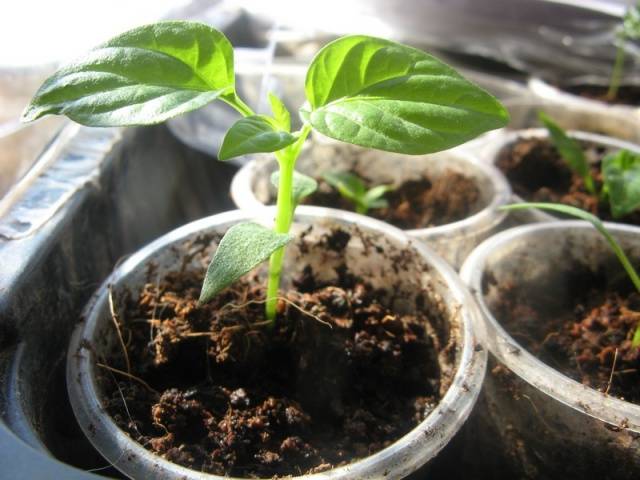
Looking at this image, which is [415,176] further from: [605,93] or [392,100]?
[605,93]

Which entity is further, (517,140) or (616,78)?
(616,78)

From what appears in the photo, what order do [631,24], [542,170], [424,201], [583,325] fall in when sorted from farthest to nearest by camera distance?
1. [631,24]
2. [542,170]
3. [424,201]
4. [583,325]

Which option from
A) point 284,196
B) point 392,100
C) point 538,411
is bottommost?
point 538,411

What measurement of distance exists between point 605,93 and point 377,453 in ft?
4.73

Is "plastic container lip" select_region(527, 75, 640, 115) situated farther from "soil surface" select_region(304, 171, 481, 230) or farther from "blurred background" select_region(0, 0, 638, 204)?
"soil surface" select_region(304, 171, 481, 230)

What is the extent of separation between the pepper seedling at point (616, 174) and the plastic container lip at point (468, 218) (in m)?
0.13

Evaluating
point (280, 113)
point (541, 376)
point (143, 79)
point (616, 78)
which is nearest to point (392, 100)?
point (280, 113)

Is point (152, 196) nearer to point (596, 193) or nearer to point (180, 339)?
point (180, 339)

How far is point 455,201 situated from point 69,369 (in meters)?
0.66

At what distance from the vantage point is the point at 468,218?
0.88 m

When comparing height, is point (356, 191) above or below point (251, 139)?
below

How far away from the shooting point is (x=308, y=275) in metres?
0.72

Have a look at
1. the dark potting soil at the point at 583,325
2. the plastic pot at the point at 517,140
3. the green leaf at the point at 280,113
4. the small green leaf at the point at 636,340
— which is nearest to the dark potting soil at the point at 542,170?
the plastic pot at the point at 517,140

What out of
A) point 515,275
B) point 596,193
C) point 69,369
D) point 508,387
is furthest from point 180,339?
point 596,193
